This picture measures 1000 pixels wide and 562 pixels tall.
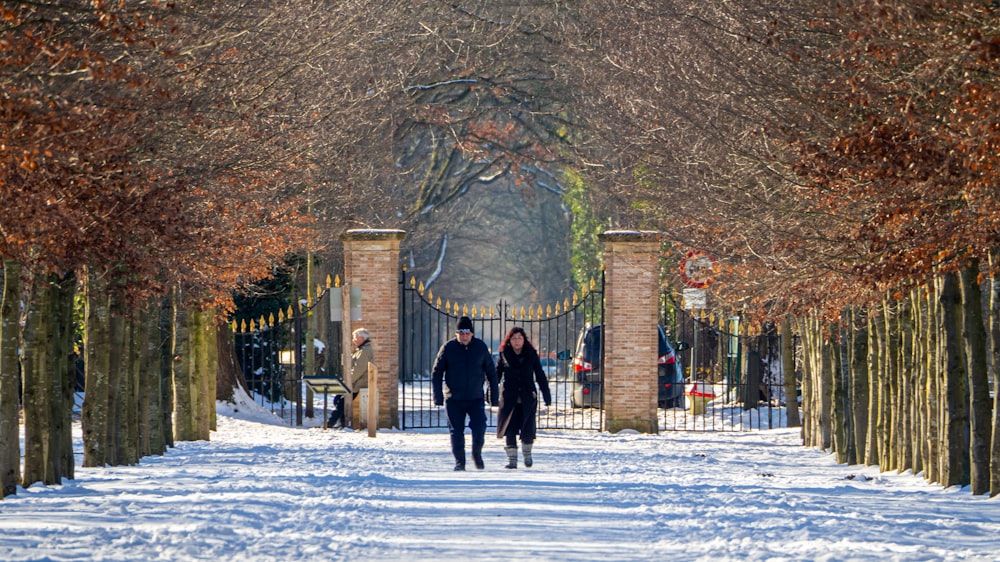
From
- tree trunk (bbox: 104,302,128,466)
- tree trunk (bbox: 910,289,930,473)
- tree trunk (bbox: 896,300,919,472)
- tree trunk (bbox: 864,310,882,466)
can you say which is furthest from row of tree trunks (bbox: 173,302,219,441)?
tree trunk (bbox: 910,289,930,473)

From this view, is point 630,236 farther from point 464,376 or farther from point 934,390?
point 934,390

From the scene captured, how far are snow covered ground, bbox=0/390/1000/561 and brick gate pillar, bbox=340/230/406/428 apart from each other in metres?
4.65

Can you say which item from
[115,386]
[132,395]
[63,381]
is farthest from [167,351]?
[63,381]

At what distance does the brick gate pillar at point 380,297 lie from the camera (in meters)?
24.9

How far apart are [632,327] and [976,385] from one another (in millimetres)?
9972

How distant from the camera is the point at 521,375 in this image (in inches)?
695

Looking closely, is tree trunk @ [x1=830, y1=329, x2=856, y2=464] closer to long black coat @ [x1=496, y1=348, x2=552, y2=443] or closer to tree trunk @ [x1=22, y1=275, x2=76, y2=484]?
long black coat @ [x1=496, y1=348, x2=552, y2=443]

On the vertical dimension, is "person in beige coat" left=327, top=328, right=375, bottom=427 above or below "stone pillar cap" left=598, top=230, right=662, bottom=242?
below

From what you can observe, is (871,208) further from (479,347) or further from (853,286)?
(479,347)

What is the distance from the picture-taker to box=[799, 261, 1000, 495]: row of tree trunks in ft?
48.9

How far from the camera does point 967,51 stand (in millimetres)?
10352

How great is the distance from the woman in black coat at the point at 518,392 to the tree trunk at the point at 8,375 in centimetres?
546

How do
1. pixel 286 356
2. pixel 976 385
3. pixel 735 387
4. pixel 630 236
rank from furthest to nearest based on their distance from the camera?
pixel 286 356 → pixel 735 387 → pixel 630 236 → pixel 976 385

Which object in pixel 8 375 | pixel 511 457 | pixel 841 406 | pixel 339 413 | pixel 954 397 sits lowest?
pixel 511 457
